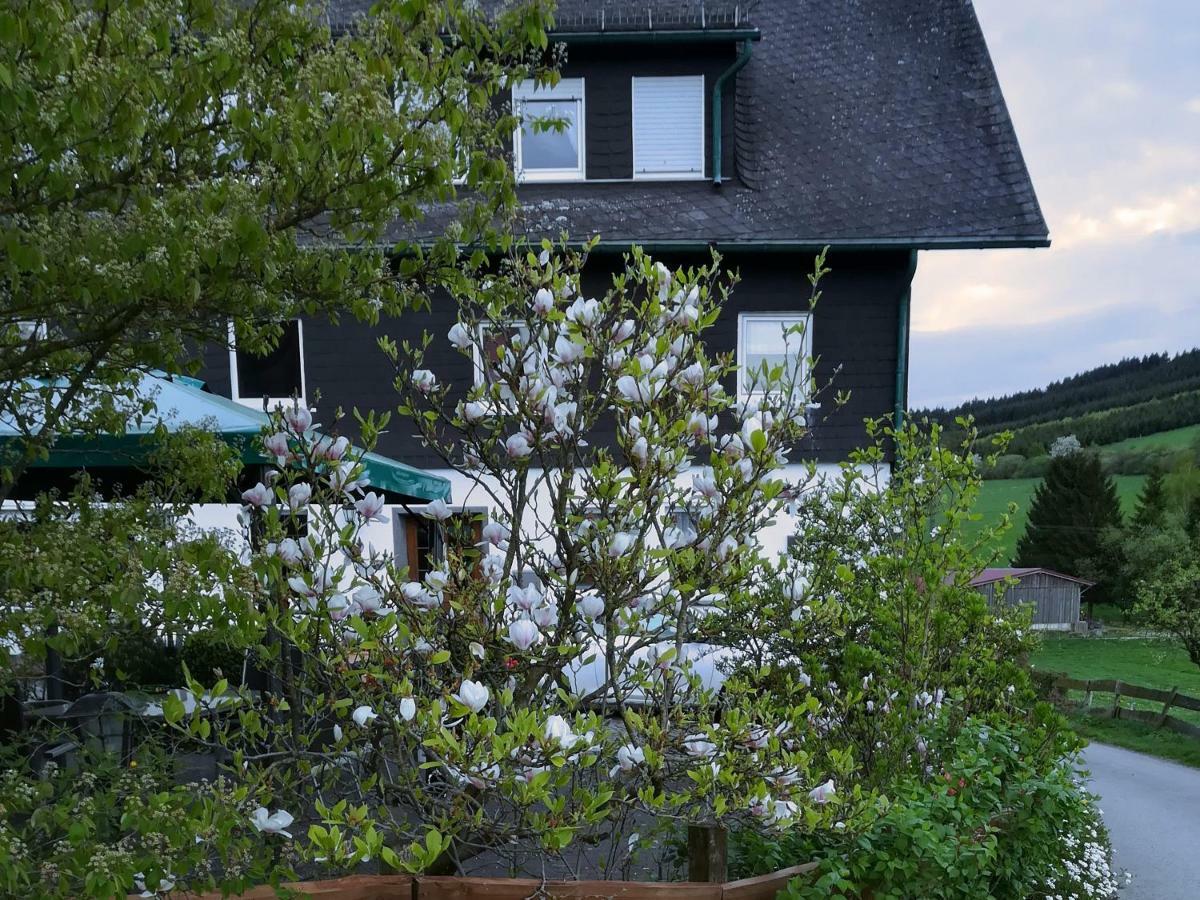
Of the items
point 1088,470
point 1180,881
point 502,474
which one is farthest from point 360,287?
point 1088,470

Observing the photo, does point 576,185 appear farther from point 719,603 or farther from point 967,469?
point 719,603

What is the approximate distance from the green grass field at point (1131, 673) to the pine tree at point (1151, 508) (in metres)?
5.34

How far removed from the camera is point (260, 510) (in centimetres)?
404

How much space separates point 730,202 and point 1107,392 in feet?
281

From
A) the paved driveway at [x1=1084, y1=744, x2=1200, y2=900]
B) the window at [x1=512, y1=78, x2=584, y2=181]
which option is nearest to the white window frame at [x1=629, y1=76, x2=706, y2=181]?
the window at [x1=512, y1=78, x2=584, y2=181]

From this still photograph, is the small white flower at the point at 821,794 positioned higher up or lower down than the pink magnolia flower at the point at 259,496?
lower down

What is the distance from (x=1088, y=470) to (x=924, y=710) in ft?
136

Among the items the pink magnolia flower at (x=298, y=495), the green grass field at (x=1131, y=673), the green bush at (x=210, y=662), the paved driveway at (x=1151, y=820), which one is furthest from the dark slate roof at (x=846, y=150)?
the pink magnolia flower at (x=298, y=495)

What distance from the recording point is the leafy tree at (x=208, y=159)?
258 centimetres

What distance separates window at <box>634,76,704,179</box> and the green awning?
254 inches

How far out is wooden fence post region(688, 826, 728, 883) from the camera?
3822 mm

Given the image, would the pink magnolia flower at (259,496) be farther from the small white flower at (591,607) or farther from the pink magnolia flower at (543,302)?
the small white flower at (591,607)

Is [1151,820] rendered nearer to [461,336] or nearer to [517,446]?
[517,446]

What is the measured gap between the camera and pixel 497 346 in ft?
11.7
